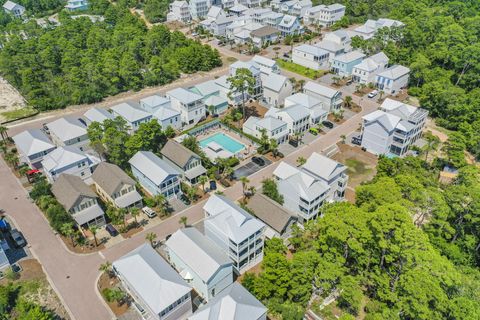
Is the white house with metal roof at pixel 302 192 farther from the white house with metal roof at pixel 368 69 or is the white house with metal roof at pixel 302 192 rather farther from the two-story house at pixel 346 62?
the two-story house at pixel 346 62

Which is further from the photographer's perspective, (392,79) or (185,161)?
(392,79)

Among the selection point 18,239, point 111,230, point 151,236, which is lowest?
point 111,230

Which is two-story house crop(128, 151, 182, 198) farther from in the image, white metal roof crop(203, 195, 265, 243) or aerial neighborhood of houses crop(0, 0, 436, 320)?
white metal roof crop(203, 195, 265, 243)

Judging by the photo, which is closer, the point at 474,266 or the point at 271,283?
the point at 271,283

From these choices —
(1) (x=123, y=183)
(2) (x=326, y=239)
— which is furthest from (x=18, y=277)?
(2) (x=326, y=239)

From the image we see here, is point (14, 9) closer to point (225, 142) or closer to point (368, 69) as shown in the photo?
point (225, 142)

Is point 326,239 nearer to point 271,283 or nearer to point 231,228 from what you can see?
point 271,283

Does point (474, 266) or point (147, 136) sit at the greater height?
point (147, 136)

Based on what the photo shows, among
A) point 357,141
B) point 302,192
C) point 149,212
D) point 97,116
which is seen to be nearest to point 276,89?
point 357,141
